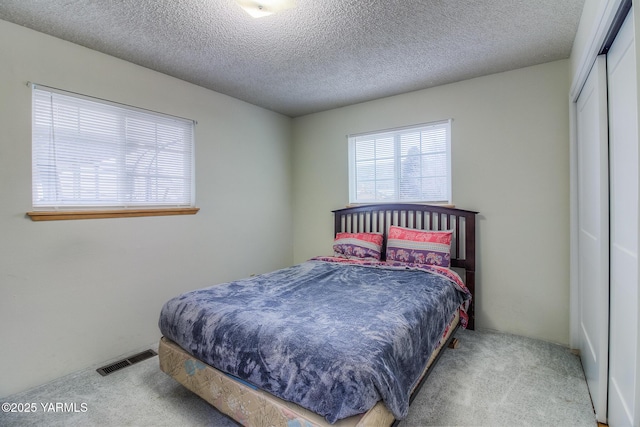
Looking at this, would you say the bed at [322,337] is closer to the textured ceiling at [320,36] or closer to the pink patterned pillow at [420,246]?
the pink patterned pillow at [420,246]

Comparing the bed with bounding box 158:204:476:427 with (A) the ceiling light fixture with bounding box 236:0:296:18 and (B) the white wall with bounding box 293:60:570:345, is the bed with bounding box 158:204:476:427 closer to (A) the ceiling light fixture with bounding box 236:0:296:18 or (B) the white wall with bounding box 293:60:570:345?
(B) the white wall with bounding box 293:60:570:345

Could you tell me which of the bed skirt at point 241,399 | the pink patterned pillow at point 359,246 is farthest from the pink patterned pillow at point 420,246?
the bed skirt at point 241,399

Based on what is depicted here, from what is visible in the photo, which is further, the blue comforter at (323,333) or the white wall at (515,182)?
the white wall at (515,182)

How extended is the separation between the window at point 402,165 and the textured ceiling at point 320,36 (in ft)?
1.96

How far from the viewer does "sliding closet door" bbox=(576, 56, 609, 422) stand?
1703mm

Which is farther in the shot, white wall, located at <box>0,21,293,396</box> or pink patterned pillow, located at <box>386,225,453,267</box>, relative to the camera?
pink patterned pillow, located at <box>386,225,453,267</box>

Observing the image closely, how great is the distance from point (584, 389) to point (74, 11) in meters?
4.12

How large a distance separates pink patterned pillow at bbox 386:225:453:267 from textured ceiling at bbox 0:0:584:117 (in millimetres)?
1552

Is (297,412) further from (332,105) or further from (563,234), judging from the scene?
(332,105)

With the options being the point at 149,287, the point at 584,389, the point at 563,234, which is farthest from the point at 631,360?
the point at 149,287

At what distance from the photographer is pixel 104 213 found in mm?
2527

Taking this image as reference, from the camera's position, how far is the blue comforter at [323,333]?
4.31 ft

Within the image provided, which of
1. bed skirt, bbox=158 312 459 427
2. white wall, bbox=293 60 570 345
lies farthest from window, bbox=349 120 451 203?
bed skirt, bbox=158 312 459 427

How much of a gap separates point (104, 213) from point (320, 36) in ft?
7.26
